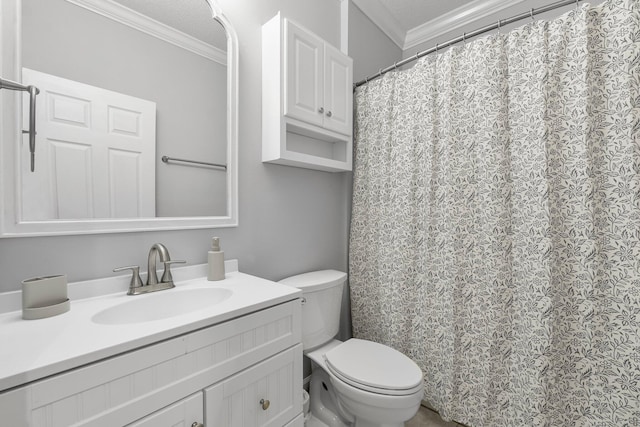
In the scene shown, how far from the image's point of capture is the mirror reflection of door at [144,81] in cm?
89

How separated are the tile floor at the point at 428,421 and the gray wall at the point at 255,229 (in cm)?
95

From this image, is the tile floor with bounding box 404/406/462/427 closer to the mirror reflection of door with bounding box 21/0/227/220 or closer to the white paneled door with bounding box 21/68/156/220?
the mirror reflection of door with bounding box 21/0/227/220

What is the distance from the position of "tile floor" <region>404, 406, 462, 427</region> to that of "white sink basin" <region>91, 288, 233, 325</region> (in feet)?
4.26

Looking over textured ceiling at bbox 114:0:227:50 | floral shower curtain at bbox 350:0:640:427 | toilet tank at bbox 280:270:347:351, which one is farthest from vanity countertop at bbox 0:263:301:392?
textured ceiling at bbox 114:0:227:50

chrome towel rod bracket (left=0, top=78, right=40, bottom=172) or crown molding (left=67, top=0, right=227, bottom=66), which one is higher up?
crown molding (left=67, top=0, right=227, bottom=66)

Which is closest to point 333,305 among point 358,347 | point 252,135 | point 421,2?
point 358,347

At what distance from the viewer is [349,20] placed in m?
1.89

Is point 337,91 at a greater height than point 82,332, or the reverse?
point 337,91

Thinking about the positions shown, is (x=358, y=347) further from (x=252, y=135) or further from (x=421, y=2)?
(x=421, y=2)

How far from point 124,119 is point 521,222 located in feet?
5.54

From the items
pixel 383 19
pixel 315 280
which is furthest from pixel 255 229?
pixel 383 19

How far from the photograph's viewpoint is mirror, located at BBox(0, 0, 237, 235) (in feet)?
2.85

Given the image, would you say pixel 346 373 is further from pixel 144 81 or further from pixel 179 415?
pixel 144 81

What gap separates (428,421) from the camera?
4.96 feet
